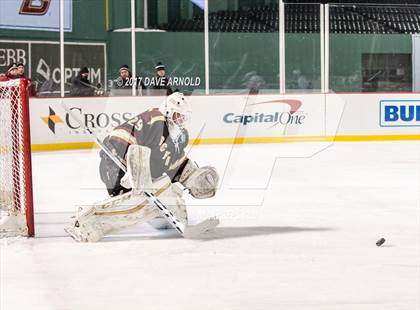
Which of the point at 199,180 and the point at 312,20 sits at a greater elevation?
the point at 312,20

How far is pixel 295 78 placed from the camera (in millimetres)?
Answer: 13789

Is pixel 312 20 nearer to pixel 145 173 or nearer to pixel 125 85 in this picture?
pixel 125 85

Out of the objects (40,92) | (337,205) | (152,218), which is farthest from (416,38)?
(152,218)

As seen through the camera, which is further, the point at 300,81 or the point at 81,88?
the point at 300,81

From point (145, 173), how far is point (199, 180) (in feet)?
1.27

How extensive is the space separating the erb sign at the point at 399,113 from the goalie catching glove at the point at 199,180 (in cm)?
929

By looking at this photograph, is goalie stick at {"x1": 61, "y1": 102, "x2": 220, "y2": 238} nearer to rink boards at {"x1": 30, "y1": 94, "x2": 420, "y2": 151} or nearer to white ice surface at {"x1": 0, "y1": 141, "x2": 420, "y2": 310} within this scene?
white ice surface at {"x1": 0, "y1": 141, "x2": 420, "y2": 310}

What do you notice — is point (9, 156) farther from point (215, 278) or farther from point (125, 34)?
point (125, 34)

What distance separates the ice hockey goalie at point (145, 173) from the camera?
193 inches

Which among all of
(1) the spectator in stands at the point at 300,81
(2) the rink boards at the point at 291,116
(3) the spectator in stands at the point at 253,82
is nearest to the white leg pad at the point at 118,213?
(2) the rink boards at the point at 291,116

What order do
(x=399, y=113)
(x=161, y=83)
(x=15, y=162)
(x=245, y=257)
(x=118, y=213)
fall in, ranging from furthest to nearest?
(x=399, y=113), (x=161, y=83), (x=15, y=162), (x=118, y=213), (x=245, y=257)

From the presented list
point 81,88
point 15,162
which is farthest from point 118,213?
point 81,88

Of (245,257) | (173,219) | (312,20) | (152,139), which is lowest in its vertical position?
(245,257)

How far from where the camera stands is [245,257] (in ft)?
15.2
